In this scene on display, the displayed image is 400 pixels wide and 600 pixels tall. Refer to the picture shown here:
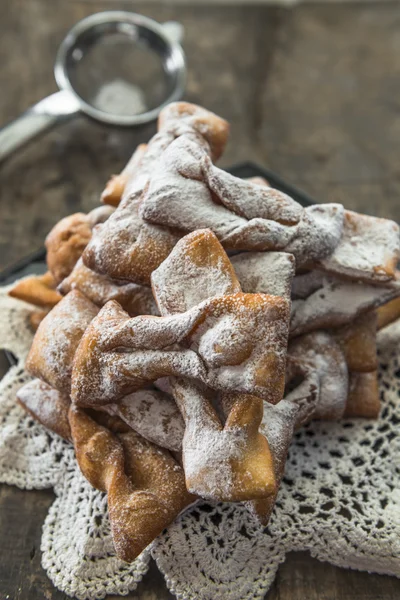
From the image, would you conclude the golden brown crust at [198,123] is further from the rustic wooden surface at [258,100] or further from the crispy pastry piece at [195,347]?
the rustic wooden surface at [258,100]

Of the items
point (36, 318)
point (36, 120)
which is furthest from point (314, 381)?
point (36, 120)

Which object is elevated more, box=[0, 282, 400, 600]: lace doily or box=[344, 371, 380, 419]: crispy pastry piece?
box=[344, 371, 380, 419]: crispy pastry piece

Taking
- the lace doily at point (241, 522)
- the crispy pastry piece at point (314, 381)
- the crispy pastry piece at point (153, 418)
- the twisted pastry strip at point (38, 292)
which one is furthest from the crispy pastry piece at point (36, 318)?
the crispy pastry piece at point (314, 381)

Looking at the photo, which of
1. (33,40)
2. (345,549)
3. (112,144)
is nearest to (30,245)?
(112,144)

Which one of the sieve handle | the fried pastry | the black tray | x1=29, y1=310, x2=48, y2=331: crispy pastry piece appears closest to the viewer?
the fried pastry

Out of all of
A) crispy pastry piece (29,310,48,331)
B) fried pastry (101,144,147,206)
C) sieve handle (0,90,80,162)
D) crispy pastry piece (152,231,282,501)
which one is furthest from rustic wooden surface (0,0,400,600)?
crispy pastry piece (152,231,282,501)

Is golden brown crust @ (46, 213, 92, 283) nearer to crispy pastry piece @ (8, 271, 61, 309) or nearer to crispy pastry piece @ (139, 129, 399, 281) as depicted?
crispy pastry piece @ (8, 271, 61, 309)

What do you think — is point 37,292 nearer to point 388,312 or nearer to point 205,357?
point 205,357
